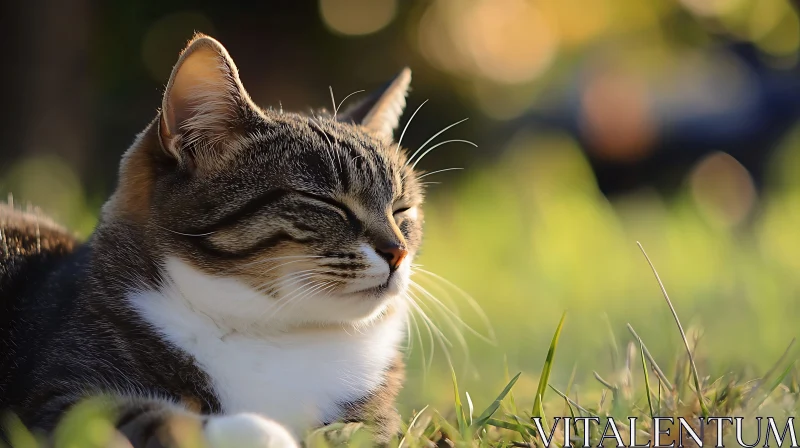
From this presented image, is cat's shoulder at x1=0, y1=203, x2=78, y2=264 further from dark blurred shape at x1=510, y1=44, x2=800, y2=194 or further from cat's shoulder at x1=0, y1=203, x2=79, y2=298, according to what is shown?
dark blurred shape at x1=510, y1=44, x2=800, y2=194

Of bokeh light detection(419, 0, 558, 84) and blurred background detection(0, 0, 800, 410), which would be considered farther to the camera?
bokeh light detection(419, 0, 558, 84)

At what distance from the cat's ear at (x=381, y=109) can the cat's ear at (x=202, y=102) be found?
52 centimetres

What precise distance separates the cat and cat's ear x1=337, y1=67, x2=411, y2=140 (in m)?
0.41

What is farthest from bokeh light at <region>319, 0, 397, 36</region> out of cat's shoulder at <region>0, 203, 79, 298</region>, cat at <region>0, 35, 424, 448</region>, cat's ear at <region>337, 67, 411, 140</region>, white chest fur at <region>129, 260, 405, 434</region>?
white chest fur at <region>129, 260, 405, 434</region>

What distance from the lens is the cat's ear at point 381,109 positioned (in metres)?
2.31

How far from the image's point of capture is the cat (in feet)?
5.39

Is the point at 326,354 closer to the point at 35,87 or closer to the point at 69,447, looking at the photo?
the point at 69,447

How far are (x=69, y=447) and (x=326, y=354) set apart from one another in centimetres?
58

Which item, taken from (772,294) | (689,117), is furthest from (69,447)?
(689,117)

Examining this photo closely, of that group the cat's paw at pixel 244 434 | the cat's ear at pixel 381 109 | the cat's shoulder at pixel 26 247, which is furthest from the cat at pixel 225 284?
the cat's ear at pixel 381 109

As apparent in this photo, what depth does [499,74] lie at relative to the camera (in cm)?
652

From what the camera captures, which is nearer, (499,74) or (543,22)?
(543,22)

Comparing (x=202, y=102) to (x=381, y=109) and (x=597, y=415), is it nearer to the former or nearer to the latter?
(x=381, y=109)

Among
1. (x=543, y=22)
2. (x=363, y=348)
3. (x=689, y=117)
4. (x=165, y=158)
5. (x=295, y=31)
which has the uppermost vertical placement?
(x=165, y=158)
